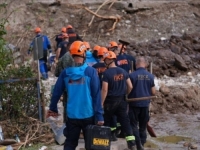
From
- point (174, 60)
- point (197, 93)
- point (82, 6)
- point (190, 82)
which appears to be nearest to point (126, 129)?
point (197, 93)

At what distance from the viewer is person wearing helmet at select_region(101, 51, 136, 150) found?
917cm

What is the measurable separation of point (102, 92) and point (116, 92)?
38 cm

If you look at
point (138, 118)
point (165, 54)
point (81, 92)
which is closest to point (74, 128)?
point (81, 92)

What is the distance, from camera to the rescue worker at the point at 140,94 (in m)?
9.55

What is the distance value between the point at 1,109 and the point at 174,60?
9.55 meters

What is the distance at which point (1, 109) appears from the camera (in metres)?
10.0

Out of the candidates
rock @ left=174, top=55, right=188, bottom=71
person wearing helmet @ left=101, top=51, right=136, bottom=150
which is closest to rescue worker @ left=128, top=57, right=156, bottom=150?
person wearing helmet @ left=101, top=51, right=136, bottom=150

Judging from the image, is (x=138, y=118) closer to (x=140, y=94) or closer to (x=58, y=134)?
(x=140, y=94)

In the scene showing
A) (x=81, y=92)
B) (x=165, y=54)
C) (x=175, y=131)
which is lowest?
(x=175, y=131)

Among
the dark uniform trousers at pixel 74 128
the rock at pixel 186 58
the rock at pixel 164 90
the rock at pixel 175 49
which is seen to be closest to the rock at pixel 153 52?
the rock at pixel 175 49

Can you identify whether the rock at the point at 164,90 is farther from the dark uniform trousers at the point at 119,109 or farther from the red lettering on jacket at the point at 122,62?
the dark uniform trousers at the point at 119,109

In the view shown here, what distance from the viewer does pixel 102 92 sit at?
9.09 m

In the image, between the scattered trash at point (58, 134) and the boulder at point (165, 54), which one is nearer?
the scattered trash at point (58, 134)

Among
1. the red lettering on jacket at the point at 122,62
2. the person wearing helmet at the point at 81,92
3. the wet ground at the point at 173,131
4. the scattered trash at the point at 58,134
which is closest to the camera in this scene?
the person wearing helmet at the point at 81,92
